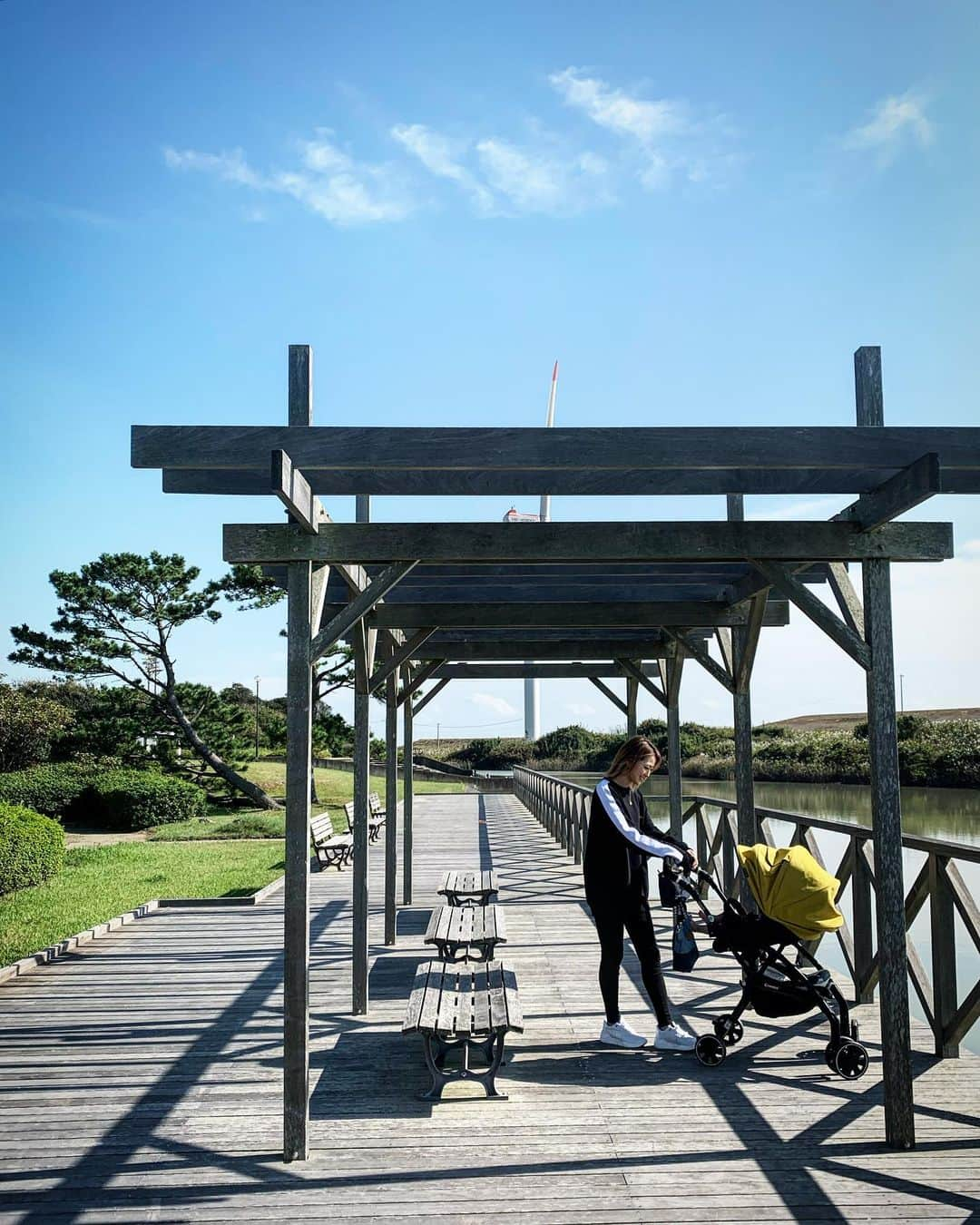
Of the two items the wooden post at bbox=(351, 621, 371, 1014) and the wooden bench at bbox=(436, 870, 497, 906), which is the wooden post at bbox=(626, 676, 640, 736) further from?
the wooden post at bbox=(351, 621, 371, 1014)

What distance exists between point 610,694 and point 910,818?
6178 millimetres

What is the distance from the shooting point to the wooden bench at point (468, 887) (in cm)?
835

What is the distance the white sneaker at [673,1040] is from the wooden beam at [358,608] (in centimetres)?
277

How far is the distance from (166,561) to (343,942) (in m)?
17.2

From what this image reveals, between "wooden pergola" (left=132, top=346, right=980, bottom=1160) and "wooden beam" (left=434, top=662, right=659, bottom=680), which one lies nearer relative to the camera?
"wooden pergola" (left=132, top=346, right=980, bottom=1160)

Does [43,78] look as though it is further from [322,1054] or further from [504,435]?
[322,1054]

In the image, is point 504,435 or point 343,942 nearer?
point 504,435

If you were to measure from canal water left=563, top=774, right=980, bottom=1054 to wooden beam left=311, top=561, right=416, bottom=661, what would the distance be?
4451mm

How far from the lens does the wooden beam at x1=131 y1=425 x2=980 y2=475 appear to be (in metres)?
4.17

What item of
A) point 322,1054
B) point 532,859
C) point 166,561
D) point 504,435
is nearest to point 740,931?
point 322,1054

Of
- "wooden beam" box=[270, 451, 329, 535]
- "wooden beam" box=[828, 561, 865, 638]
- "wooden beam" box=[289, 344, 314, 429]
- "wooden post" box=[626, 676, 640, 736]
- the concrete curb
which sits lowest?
the concrete curb

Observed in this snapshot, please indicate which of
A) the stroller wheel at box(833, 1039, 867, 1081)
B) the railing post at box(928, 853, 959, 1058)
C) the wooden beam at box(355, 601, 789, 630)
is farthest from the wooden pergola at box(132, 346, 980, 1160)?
the wooden beam at box(355, 601, 789, 630)

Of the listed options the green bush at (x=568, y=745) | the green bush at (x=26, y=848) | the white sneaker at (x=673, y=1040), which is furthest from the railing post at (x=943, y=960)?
the green bush at (x=568, y=745)

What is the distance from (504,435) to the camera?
4188mm
